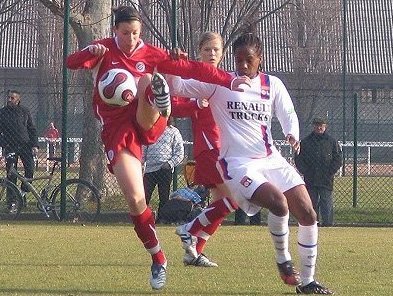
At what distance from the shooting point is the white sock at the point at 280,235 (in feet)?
29.7

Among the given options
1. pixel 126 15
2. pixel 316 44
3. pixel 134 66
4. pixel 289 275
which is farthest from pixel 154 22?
pixel 316 44

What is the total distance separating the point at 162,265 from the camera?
30.0 ft

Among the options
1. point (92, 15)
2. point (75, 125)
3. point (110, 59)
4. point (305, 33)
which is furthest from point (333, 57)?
point (110, 59)

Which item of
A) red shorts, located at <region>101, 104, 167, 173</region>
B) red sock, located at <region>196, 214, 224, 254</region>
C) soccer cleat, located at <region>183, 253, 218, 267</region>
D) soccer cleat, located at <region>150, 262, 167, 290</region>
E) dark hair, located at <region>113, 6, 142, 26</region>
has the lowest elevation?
soccer cleat, located at <region>183, 253, 218, 267</region>

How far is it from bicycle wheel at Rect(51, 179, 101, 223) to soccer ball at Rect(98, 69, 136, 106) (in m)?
8.95

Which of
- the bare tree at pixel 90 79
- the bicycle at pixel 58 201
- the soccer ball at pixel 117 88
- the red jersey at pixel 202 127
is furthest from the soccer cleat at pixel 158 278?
the bare tree at pixel 90 79

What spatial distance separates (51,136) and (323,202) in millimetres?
8151

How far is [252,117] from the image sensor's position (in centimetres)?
920

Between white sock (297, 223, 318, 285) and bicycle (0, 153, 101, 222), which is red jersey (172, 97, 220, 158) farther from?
bicycle (0, 153, 101, 222)

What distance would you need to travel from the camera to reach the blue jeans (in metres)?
18.4

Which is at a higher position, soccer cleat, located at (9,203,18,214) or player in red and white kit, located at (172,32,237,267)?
player in red and white kit, located at (172,32,237,267)

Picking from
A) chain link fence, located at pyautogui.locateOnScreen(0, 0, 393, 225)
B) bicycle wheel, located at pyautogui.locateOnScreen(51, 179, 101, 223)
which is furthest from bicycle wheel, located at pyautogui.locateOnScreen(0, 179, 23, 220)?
bicycle wheel, located at pyautogui.locateOnScreen(51, 179, 101, 223)

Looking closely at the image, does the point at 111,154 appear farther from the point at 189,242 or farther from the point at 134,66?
the point at 189,242

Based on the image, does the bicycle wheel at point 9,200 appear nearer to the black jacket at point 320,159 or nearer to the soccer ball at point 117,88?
the black jacket at point 320,159
